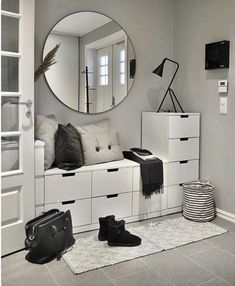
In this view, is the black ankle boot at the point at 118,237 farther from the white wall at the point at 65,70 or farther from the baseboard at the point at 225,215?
the white wall at the point at 65,70

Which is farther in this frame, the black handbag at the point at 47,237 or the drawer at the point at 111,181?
the drawer at the point at 111,181

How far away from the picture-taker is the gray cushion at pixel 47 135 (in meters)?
2.82

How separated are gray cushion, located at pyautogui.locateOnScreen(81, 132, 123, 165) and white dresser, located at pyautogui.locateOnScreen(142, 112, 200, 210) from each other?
45 centimetres

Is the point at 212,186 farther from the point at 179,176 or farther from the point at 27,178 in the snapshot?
the point at 27,178

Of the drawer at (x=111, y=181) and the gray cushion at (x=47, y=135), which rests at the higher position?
the gray cushion at (x=47, y=135)

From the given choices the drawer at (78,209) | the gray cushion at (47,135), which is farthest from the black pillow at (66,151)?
the drawer at (78,209)

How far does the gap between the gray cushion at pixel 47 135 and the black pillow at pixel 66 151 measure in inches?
1.6

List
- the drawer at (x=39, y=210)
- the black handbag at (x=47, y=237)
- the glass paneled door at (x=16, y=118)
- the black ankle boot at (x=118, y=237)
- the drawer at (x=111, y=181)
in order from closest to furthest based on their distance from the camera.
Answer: the black handbag at (x=47, y=237), the glass paneled door at (x=16, y=118), the black ankle boot at (x=118, y=237), the drawer at (x=39, y=210), the drawer at (x=111, y=181)

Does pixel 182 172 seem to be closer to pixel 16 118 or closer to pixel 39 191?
pixel 39 191

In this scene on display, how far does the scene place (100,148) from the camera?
3150mm

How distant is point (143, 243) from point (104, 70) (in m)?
1.85

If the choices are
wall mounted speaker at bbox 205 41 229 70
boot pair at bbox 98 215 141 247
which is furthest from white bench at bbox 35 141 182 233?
wall mounted speaker at bbox 205 41 229 70

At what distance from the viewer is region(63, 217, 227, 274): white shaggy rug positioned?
2.34 m

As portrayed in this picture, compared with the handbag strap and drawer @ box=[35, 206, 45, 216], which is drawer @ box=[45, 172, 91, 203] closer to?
drawer @ box=[35, 206, 45, 216]
